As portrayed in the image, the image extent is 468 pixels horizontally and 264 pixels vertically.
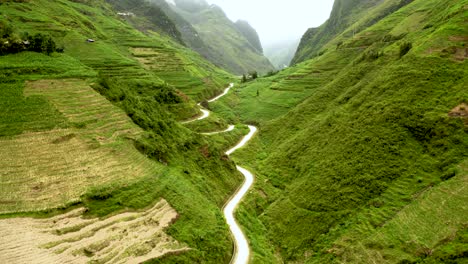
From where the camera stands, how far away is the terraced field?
93.3ft

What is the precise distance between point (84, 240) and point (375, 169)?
35445 millimetres

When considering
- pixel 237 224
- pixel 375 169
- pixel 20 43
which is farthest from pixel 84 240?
pixel 20 43

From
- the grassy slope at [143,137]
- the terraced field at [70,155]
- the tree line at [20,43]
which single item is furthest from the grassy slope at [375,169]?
the tree line at [20,43]

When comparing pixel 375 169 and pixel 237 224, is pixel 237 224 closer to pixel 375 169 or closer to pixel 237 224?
pixel 237 224

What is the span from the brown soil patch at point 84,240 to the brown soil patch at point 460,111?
3909 cm

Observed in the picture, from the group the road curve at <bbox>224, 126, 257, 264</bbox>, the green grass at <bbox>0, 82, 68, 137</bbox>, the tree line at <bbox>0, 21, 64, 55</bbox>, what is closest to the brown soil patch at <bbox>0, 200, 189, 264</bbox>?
the road curve at <bbox>224, 126, 257, 264</bbox>

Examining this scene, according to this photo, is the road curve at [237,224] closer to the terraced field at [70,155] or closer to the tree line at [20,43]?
the terraced field at [70,155]

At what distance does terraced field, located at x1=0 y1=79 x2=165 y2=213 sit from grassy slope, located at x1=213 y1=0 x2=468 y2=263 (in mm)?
18864

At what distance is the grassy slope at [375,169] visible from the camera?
33.5 metres

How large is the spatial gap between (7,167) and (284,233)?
32.4 metres

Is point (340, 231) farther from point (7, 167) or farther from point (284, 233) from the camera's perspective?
point (7, 167)

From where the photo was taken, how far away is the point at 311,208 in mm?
42406

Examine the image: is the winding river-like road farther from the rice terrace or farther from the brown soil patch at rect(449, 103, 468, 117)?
the brown soil patch at rect(449, 103, 468, 117)

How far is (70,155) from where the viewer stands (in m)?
33.6
